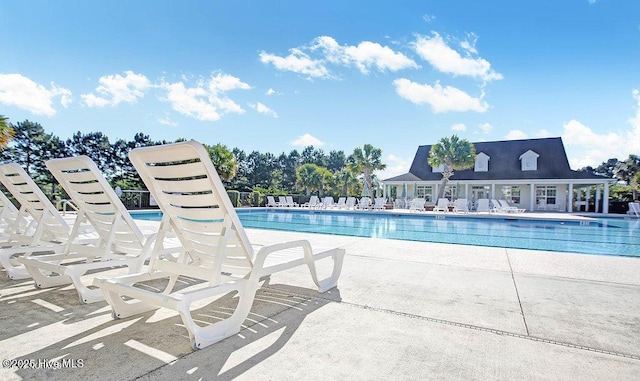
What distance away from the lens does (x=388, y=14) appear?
14367mm

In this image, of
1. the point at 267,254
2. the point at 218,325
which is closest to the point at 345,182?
the point at 267,254

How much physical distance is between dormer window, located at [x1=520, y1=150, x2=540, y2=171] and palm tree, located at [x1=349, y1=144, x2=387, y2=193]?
10550 millimetres

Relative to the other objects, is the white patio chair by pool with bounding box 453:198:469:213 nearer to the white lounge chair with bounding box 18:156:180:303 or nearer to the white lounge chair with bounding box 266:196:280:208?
the white lounge chair with bounding box 266:196:280:208

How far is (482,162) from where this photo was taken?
2731cm

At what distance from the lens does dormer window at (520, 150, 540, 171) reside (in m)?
25.7

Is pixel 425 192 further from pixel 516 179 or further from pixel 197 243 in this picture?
Result: pixel 197 243

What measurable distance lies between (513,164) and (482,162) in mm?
2253

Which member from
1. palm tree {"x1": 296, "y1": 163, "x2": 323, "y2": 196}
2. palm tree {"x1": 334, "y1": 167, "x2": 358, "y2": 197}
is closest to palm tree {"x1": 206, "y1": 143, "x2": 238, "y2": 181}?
palm tree {"x1": 296, "y1": 163, "x2": 323, "y2": 196}

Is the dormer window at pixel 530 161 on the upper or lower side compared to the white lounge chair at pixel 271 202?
upper

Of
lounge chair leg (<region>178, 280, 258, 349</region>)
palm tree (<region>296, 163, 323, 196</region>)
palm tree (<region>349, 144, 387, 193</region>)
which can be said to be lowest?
lounge chair leg (<region>178, 280, 258, 349</region>)

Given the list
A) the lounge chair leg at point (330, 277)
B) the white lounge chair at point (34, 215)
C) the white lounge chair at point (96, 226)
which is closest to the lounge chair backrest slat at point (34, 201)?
the white lounge chair at point (34, 215)

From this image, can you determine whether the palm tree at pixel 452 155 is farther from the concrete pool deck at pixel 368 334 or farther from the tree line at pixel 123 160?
the concrete pool deck at pixel 368 334

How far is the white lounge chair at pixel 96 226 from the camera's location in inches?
126

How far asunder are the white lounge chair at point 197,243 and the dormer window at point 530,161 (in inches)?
1102
